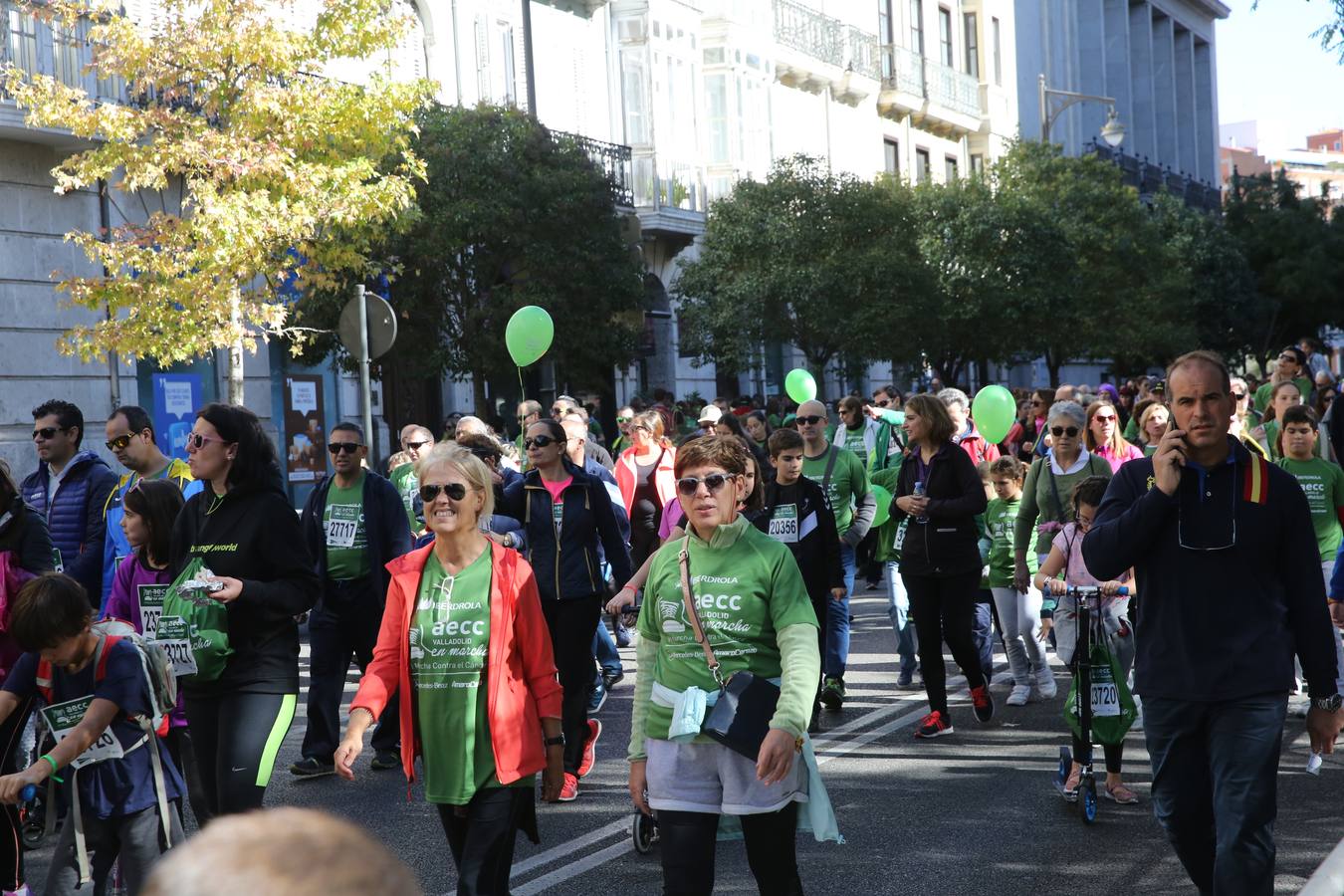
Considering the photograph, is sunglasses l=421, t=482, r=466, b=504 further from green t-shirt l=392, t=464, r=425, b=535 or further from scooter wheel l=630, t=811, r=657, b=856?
green t-shirt l=392, t=464, r=425, b=535

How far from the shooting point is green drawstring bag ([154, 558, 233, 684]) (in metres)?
5.36

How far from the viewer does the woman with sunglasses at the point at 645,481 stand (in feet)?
43.9

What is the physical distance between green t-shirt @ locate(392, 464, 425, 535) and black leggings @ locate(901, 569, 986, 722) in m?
3.65

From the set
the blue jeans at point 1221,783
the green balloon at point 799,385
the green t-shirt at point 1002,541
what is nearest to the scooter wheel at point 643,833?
the blue jeans at point 1221,783

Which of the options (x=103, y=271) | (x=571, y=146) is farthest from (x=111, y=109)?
(x=571, y=146)

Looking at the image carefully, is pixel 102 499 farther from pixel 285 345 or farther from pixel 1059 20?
pixel 1059 20

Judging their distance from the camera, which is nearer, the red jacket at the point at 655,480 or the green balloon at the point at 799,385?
the red jacket at the point at 655,480

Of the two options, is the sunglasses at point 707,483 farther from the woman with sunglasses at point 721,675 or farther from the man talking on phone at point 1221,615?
the man talking on phone at point 1221,615

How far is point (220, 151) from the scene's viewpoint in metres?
16.2

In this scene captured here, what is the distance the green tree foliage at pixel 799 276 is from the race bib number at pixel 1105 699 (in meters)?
21.2

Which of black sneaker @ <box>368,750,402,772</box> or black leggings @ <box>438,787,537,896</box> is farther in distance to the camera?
black sneaker @ <box>368,750,402,772</box>

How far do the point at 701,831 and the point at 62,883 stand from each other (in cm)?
210

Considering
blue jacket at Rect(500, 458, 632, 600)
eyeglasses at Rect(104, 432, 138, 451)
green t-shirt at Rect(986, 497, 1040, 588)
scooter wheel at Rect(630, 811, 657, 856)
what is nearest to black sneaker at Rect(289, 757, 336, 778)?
blue jacket at Rect(500, 458, 632, 600)

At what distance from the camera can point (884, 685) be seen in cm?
1122
